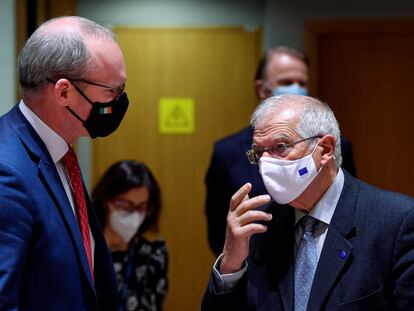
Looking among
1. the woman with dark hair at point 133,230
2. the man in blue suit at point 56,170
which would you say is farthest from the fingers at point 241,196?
the woman with dark hair at point 133,230

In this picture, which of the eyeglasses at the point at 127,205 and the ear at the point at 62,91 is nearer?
the ear at the point at 62,91

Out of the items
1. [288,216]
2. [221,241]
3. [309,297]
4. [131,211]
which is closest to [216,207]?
[221,241]

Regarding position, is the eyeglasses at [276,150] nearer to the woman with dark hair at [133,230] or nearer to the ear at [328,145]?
the ear at [328,145]

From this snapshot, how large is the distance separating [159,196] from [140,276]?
39 cm

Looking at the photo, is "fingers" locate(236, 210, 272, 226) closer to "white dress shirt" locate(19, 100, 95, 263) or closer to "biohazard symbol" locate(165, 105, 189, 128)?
"white dress shirt" locate(19, 100, 95, 263)

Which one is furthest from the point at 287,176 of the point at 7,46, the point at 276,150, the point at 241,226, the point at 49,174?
the point at 7,46

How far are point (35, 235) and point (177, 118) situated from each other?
2821 mm

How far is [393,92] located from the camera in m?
4.36

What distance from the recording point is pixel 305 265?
6.07ft

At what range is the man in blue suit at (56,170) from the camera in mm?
1612

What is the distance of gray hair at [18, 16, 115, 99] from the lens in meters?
1.78

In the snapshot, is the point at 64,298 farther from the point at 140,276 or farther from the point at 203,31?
the point at 203,31

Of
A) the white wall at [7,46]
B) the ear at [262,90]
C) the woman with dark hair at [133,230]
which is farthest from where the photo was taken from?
the white wall at [7,46]

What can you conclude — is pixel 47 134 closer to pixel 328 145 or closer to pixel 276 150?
pixel 276 150
